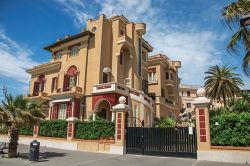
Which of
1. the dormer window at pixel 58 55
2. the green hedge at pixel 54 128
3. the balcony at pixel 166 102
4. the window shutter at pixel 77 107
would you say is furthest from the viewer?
the balcony at pixel 166 102

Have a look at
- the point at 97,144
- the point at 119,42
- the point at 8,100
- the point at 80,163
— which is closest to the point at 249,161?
the point at 80,163

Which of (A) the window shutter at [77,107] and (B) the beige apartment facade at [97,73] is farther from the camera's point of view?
(A) the window shutter at [77,107]

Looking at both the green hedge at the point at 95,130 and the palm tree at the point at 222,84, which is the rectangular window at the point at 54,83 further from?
the palm tree at the point at 222,84

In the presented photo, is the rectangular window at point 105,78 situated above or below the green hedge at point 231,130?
above

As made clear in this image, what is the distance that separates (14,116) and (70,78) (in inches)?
655

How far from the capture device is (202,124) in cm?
1342

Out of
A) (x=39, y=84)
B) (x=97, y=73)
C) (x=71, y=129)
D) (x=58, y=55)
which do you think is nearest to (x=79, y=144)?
(x=71, y=129)

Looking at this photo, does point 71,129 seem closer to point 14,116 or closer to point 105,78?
point 14,116

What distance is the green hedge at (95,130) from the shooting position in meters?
18.0

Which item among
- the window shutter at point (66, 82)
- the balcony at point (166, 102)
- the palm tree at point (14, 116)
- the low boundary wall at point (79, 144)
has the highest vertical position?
the window shutter at point (66, 82)

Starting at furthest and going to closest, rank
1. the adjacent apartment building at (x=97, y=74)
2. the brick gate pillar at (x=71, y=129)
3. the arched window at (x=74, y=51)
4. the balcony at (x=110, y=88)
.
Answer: the arched window at (x=74, y=51) → the adjacent apartment building at (x=97, y=74) → the balcony at (x=110, y=88) → the brick gate pillar at (x=71, y=129)

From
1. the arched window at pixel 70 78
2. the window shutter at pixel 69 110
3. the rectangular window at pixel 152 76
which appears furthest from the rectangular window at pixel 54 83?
the rectangular window at pixel 152 76

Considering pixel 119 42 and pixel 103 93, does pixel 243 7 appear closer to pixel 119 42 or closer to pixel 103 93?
pixel 103 93

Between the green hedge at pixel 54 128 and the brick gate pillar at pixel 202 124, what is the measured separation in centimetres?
1218
